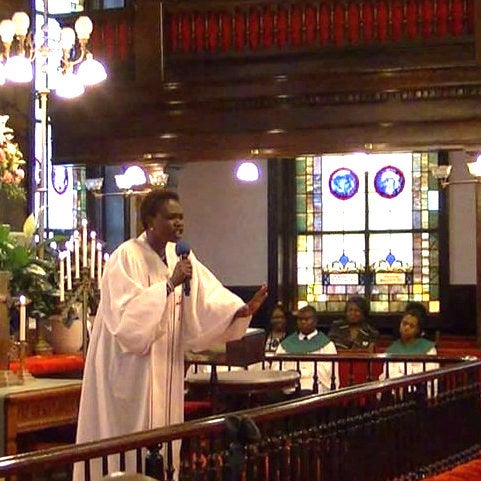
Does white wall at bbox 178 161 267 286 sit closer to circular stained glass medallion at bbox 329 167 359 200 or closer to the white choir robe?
circular stained glass medallion at bbox 329 167 359 200

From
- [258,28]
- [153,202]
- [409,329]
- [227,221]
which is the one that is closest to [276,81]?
[258,28]

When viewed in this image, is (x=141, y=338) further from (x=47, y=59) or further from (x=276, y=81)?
(x=276, y=81)

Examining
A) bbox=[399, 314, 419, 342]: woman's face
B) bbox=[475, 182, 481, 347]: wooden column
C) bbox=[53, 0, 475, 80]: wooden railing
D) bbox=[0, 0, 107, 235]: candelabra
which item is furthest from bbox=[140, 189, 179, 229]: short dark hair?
bbox=[475, 182, 481, 347]: wooden column

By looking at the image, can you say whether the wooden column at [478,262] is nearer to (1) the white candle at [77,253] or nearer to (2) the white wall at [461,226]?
(2) the white wall at [461,226]

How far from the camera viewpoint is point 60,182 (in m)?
18.7

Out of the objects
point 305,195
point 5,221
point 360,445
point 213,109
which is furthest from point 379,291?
point 360,445

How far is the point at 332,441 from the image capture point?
5.85 meters

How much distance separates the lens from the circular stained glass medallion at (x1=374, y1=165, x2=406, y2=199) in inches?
754

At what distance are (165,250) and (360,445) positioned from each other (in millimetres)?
1300

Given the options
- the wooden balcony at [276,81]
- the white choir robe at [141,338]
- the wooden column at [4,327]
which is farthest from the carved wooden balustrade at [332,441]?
the wooden balcony at [276,81]

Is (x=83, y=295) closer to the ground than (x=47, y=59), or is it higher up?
closer to the ground

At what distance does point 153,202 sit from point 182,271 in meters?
0.45

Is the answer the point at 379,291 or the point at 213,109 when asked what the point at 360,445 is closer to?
the point at 213,109

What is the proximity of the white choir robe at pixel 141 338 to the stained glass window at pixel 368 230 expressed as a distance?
12927 mm
